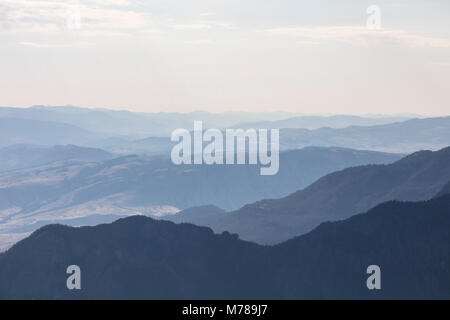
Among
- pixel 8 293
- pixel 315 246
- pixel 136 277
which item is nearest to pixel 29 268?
pixel 8 293
